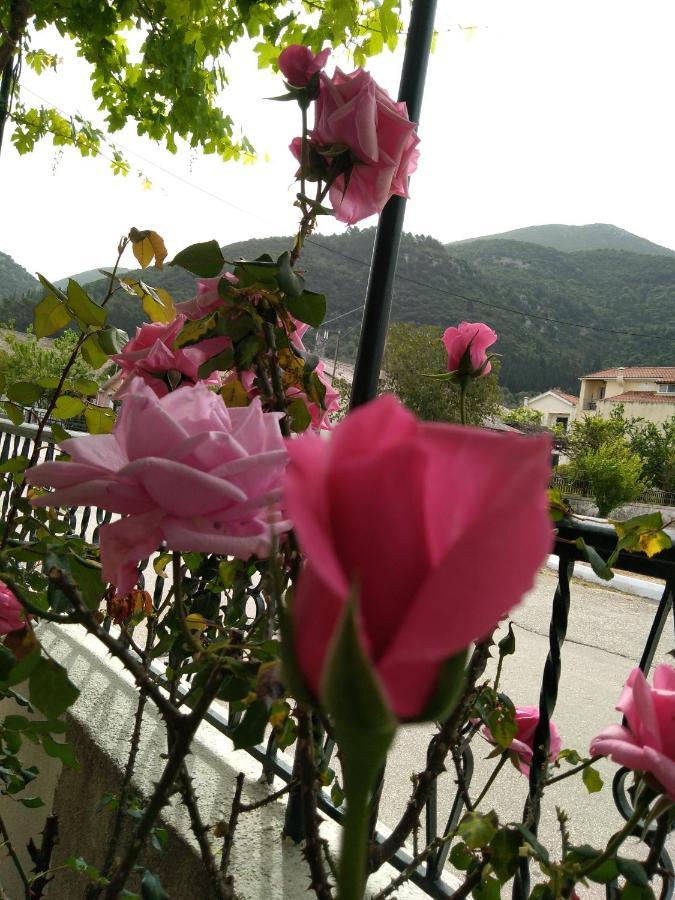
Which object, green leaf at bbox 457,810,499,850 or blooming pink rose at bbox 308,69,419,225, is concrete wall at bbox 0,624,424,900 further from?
blooming pink rose at bbox 308,69,419,225

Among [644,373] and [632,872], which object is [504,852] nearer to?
[632,872]

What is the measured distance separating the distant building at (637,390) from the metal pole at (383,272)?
140ft

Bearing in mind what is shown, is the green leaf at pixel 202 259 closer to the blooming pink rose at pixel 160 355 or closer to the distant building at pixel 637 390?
the blooming pink rose at pixel 160 355

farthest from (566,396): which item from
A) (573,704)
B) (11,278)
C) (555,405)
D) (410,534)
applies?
(410,534)

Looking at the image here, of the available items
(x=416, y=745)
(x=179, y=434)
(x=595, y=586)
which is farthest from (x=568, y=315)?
(x=179, y=434)

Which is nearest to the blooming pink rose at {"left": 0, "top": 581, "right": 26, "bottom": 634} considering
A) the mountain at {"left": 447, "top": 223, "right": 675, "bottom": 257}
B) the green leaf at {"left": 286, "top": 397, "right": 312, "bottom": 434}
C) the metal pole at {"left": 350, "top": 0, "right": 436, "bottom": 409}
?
the green leaf at {"left": 286, "top": 397, "right": 312, "bottom": 434}

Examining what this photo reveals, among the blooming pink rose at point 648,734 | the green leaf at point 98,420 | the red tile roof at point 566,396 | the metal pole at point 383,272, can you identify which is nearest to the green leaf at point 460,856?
the blooming pink rose at point 648,734

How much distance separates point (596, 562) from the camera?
0.72 m

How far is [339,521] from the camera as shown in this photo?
14 cm

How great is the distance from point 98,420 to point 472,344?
1.64ft

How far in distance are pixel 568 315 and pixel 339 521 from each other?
46630 mm

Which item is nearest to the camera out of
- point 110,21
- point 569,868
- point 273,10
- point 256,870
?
point 569,868

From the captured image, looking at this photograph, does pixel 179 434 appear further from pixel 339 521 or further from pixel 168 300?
pixel 168 300

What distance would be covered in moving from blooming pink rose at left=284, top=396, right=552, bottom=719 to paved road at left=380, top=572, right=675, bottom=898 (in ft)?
0.66
